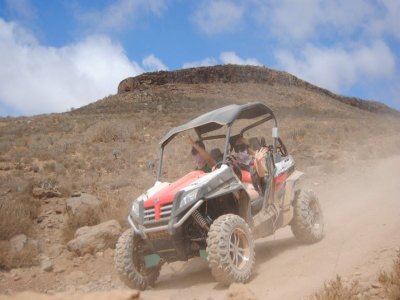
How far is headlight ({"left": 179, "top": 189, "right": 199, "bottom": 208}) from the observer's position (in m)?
6.00

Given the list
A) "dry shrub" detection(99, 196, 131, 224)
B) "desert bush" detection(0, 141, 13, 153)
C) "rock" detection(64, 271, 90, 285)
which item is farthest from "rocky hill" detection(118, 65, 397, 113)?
"rock" detection(64, 271, 90, 285)

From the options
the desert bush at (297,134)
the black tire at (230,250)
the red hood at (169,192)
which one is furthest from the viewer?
the desert bush at (297,134)

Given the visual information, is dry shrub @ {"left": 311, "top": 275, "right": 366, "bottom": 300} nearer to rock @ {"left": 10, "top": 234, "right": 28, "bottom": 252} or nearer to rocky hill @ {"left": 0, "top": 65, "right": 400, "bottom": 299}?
rocky hill @ {"left": 0, "top": 65, "right": 400, "bottom": 299}

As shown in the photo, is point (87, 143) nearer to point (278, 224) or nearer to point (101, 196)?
point (101, 196)

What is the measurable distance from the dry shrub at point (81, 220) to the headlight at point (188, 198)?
4.87m

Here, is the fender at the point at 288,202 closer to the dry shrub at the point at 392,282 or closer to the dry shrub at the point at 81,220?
the dry shrub at the point at 392,282

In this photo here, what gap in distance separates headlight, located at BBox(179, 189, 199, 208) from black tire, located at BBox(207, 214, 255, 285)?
41 centimetres

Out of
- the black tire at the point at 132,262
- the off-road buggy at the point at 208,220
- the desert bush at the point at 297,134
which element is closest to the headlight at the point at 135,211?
the off-road buggy at the point at 208,220

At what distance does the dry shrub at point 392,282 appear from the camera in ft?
13.4

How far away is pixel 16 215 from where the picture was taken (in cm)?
1034

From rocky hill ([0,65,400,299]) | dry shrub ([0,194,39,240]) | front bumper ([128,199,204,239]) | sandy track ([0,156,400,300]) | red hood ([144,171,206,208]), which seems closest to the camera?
sandy track ([0,156,400,300])

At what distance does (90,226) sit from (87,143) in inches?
559

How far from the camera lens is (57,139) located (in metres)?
25.9

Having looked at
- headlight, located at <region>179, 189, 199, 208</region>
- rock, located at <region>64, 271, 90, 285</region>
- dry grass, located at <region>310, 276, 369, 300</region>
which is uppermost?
headlight, located at <region>179, 189, 199, 208</region>
